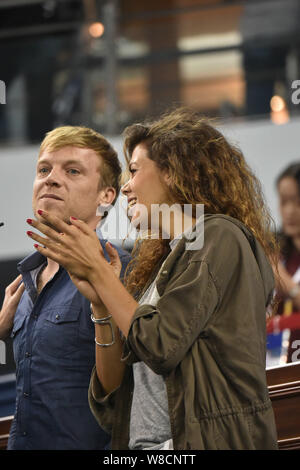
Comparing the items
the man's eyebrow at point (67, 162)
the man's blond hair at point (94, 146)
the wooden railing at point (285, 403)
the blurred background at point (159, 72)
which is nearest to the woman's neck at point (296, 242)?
the wooden railing at point (285, 403)

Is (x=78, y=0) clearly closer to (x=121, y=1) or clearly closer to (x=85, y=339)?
(x=121, y=1)

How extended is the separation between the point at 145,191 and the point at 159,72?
3389mm

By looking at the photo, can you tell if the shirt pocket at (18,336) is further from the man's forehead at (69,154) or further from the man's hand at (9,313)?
the man's forehead at (69,154)

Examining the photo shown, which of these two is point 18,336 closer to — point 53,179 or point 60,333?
point 60,333

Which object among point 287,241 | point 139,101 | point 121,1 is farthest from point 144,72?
point 287,241

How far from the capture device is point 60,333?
1.49 m

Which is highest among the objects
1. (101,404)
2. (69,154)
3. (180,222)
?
(69,154)

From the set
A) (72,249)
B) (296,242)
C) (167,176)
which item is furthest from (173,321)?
(296,242)

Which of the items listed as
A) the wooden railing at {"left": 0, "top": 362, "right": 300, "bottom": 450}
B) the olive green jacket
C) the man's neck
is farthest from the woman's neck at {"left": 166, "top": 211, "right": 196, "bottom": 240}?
the wooden railing at {"left": 0, "top": 362, "right": 300, "bottom": 450}

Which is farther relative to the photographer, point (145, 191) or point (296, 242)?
point (296, 242)

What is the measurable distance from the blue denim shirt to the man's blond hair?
0.29 meters

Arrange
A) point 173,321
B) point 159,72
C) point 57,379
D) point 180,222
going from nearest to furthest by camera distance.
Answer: point 173,321, point 180,222, point 57,379, point 159,72

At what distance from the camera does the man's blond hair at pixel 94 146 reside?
1612 millimetres

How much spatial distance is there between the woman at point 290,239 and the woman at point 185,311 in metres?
0.89
